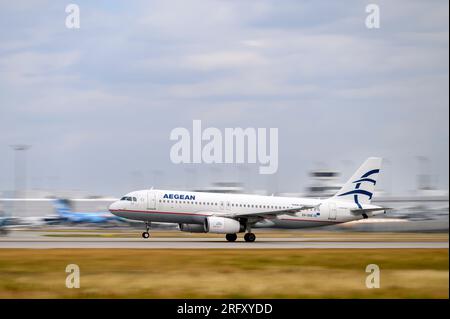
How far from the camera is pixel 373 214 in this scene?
196ft

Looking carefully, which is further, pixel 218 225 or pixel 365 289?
pixel 218 225

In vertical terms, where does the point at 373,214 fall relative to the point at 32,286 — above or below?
above

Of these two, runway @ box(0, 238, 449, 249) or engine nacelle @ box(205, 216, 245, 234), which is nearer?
runway @ box(0, 238, 449, 249)

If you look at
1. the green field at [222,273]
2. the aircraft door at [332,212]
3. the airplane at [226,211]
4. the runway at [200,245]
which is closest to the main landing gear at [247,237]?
the airplane at [226,211]

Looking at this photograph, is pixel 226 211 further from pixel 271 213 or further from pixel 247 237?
pixel 271 213

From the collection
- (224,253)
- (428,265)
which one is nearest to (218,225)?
(224,253)

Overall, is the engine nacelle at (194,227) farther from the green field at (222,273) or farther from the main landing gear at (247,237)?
the green field at (222,273)

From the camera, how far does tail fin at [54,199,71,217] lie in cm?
Answer: 11429

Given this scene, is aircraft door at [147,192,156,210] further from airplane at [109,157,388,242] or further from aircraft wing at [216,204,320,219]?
aircraft wing at [216,204,320,219]

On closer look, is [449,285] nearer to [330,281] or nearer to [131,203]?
[330,281]

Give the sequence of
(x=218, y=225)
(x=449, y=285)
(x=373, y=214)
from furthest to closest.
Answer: (x=373, y=214) → (x=218, y=225) → (x=449, y=285)

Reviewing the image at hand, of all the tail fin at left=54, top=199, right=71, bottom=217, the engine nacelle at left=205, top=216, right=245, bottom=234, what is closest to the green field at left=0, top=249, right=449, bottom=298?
the engine nacelle at left=205, top=216, right=245, bottom=234
